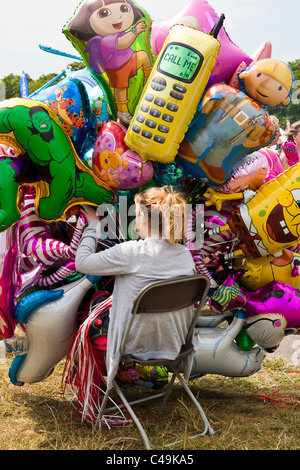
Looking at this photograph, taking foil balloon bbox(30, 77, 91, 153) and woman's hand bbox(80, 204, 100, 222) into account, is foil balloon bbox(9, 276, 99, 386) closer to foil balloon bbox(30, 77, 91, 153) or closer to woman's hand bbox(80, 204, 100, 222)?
woman's hand bbox(80, 204, 100, 222)

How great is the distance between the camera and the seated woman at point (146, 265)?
252cm

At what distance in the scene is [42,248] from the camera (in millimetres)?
3043

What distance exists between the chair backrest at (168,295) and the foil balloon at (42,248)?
692mm

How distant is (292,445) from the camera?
271cm

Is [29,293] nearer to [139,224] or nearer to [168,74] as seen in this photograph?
[139,224]

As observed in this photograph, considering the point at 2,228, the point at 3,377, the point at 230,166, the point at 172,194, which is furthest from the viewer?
the point at 3,377

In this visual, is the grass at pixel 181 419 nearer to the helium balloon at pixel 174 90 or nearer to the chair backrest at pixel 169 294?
the chair backrest at pixel 169 294

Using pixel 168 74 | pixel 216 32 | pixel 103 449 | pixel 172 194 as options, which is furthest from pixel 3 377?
pixel 216 32

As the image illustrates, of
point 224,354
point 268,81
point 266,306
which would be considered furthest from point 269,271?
point 268,81

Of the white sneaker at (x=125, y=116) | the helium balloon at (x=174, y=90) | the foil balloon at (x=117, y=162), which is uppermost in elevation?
the helium balloon at (x=174, y=90)

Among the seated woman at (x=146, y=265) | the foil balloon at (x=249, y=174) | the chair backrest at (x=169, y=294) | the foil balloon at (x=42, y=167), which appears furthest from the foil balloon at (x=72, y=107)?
the chair backrest at (x=169, y=294)

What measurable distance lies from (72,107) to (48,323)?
1.16 meters

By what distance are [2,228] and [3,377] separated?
1.40 meters

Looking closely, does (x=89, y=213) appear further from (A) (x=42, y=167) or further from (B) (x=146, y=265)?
(B) (x=146, y=265)
